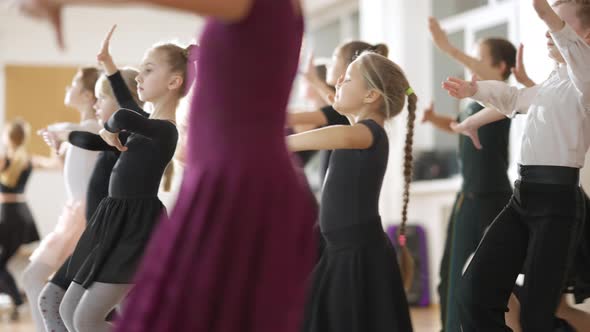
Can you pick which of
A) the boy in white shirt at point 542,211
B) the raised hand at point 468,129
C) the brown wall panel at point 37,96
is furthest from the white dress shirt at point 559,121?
the brown wall panel at point 37,96

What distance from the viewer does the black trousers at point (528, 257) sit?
2.80 meters

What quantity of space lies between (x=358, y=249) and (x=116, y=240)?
0.85m

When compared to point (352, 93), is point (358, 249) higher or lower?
lower

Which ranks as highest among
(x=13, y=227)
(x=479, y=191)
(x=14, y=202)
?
(x=479, y=191)

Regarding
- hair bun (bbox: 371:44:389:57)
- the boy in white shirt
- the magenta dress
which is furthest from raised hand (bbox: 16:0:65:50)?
hair bun (bbox: 371:44:389:57)

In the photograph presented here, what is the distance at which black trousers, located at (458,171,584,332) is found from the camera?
2797 millimetres

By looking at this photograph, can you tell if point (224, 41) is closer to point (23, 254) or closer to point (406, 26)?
point (406, 26)

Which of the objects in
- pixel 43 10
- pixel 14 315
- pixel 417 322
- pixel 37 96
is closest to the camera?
pixel 43 10

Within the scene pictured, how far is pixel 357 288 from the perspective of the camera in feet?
9.51

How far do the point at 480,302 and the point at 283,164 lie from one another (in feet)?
4.19

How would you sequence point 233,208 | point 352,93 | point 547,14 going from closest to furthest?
1. point 233,208
2. point 547,14
3. point 352,93

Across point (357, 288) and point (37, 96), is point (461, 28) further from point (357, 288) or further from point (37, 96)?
point (357, 288)

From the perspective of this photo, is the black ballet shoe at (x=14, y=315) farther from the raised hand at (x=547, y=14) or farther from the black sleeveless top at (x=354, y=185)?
the raised hand at (x=547, y=14)

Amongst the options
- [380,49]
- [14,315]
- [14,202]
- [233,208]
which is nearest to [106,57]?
[380,49]
